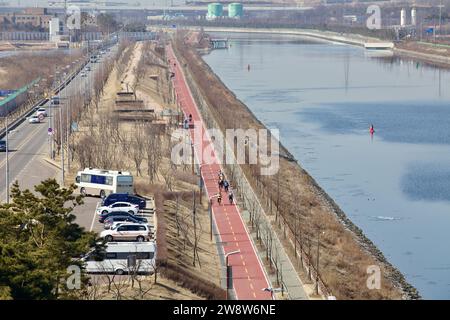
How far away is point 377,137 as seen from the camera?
1647 cm

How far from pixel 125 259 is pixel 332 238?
2718 mm

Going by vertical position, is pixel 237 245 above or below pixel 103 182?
below

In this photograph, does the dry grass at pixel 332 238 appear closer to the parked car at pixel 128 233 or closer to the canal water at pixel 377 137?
the canal water at pixel 377 137

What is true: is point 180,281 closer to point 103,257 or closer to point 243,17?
point 103,257

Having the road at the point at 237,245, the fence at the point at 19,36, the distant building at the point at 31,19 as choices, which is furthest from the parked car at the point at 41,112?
the distant building at the point at 31,19

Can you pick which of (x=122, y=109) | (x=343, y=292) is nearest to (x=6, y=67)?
(x=122, y=109)

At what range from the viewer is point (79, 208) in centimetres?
954

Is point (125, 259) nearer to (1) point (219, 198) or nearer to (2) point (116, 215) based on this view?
(2) point (116, 215)

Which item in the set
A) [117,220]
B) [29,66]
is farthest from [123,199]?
[29,66]

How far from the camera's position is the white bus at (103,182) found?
10203mm

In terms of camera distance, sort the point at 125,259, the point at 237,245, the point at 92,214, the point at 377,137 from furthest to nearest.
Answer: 1. the point at 377,137
2. the point at 92,214
3. the point at 237,245
4. the point at 125,259

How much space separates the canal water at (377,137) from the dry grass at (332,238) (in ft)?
0.56

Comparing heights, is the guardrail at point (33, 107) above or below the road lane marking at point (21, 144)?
above

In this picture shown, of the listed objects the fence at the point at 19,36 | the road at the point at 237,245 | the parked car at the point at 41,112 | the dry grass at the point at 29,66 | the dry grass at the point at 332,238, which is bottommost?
the dry grass at the point at 332,238
